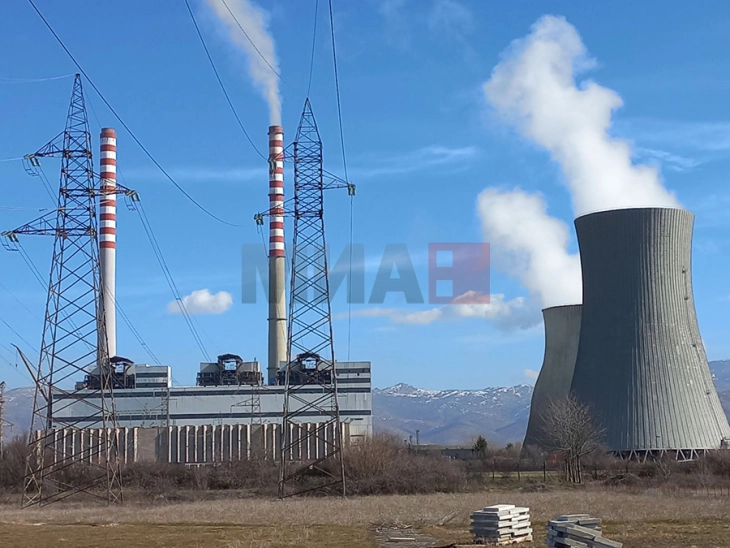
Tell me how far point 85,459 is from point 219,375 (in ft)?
112

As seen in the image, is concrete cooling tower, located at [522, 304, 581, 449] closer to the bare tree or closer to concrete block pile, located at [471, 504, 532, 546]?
the bare tree

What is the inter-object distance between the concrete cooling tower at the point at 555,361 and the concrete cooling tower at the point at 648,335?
8.35 metres

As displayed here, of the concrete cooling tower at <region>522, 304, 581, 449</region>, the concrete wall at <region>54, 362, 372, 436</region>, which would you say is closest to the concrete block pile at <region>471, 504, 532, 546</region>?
A: the concrete cooling tower at <region>522, 304, 581, 449</region>

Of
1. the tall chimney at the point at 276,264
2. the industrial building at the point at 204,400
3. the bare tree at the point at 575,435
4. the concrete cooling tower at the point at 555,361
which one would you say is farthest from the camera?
the industrial building at the point at 204,400

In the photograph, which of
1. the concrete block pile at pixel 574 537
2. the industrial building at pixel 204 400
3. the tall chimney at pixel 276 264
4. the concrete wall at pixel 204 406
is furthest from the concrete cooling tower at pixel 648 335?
the concrete wall at pixel 204 406

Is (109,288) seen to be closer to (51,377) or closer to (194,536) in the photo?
(51,377)

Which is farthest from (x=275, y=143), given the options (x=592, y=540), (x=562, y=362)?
(x=592, y=540)

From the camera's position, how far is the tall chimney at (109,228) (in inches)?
2263

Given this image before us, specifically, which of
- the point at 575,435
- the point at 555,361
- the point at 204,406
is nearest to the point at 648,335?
the point at 575,435

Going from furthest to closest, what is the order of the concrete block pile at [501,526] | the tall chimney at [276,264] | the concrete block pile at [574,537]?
the tall chimney at [276,264] < the concrete block pile at [501,526] < the concrete block pile at [574,537]

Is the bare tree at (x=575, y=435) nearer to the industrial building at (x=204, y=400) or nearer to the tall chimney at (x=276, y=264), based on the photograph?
the industrial building at (x=204, y=400)

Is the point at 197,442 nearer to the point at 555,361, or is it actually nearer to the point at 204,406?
the point at 555,361

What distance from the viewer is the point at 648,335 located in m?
36.3

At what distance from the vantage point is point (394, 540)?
1515cm
